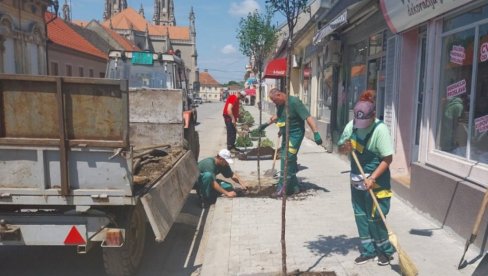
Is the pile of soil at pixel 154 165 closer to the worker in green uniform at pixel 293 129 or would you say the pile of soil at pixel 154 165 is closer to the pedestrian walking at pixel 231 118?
the worker in green uniform at pixel 293 129

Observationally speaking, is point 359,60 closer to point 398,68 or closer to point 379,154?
point 398,68

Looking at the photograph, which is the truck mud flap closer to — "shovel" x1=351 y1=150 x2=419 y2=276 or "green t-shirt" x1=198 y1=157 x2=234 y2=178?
"green t-shirt" x1=198 y1=157 x2=234 y2=178

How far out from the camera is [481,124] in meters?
4.86

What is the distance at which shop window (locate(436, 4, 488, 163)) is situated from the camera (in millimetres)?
4863

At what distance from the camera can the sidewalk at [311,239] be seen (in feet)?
14.0

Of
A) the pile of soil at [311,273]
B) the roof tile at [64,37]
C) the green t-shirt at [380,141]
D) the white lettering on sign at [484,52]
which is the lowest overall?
the pile of soil at [311,273]

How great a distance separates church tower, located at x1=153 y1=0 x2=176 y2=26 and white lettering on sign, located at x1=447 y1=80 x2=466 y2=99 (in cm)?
11171


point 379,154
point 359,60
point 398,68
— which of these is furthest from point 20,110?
point 359,60

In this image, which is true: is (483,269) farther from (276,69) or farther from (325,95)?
(276,69)

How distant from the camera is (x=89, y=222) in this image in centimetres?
387

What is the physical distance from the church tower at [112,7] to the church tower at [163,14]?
26.3 ft

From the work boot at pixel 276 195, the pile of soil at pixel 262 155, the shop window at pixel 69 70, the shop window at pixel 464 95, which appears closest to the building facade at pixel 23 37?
the shop window at pixel 69 70

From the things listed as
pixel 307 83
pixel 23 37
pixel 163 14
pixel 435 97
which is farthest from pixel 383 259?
pixel 163 14

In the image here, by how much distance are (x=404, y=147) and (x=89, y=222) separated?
529 centimetres
